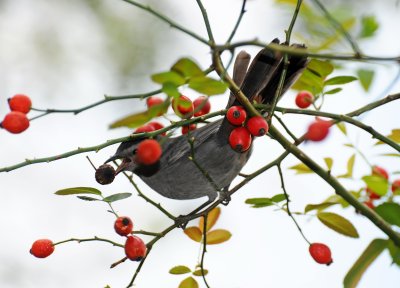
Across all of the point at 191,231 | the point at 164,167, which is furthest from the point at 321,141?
the point at 164,167

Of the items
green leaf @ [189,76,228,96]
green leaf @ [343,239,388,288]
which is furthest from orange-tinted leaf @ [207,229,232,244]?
green leaf @ [189,76,228,96]

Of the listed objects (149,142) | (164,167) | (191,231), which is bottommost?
(149,142)

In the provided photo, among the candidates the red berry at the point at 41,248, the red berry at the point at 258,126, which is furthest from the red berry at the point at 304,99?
the red berry at the point at 41,248

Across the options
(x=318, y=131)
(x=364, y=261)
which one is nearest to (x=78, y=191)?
(x=318, y=131)

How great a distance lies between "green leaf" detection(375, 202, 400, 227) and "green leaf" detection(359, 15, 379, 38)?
56 centimetres

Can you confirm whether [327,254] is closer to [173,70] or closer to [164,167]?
[173,70]

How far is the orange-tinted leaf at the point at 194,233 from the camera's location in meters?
2.65

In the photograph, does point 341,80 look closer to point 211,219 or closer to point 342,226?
point 342,226

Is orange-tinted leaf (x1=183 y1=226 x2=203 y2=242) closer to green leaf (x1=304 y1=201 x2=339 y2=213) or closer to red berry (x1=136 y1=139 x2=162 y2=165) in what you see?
green leaf (x1=304 y1=201 x2=339 y2=213)

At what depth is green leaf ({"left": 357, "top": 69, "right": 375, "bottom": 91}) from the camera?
1514 millimetres

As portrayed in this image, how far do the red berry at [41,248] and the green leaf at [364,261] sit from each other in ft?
4.21

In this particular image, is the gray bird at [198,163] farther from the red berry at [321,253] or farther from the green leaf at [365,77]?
the green leaf at [365,77]

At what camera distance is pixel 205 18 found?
6.58ft

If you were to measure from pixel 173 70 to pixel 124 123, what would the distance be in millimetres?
206
